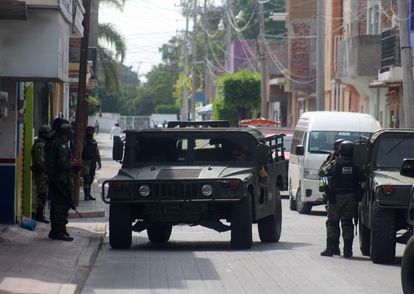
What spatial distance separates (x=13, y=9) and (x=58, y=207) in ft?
12.4

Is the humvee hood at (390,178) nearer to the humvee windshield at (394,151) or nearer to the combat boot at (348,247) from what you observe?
the humvee windshield at (394,151)

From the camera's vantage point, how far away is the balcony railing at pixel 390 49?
3747 cm

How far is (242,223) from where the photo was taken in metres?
16.9

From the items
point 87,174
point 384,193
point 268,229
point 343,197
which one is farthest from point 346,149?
point 87,174

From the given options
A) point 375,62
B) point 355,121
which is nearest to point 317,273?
point 355,121

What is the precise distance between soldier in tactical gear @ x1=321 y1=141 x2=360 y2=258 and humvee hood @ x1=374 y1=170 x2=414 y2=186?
425 millimetres

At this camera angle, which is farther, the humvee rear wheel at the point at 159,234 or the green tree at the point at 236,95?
the green tree at the point at 236,95

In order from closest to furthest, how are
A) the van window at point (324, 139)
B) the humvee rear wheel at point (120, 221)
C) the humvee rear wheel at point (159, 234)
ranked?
1. the humvee rear wheel at point (120, 221)
2. the humvee rear wheel at point (159, 234)
3. the van window at point (324, 139)

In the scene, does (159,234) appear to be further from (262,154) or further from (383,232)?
(383,232)

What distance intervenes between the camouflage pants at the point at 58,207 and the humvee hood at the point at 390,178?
4.87 meters

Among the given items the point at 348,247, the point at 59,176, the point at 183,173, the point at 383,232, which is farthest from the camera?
the point at 59,176

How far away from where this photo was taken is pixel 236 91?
226ft

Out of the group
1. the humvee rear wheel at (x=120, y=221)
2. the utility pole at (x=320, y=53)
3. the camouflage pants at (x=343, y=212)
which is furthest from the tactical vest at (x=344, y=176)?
the utility pole at (x=320, y=53)

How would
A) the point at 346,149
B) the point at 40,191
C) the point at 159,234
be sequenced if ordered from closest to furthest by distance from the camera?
the point at 346,149
the point at 159,234
the point at 40,191
